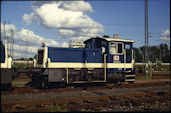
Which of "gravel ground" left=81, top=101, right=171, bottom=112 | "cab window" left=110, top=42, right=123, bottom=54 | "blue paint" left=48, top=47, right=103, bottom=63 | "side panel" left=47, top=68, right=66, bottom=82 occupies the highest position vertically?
"cab window" left=110, top=42, right=123, bottom=54

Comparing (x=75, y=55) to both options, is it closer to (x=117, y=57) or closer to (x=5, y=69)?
(x=117, y=57)

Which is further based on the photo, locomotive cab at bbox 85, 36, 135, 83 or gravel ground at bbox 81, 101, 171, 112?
locomotive cab at bbox 85, 36, 135, 83

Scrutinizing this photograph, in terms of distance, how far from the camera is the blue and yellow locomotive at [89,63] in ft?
38.5

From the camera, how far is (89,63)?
12953 millimetres

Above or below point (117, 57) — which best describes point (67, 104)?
below

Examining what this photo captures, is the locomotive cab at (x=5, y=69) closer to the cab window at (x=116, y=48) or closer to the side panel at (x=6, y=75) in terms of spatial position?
the side panel at (x=6, y=75)

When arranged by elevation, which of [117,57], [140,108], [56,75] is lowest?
[140,108]

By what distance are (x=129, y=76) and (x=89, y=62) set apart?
3406 mm

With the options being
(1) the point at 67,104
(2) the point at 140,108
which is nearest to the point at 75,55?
(1) the point at 67,104

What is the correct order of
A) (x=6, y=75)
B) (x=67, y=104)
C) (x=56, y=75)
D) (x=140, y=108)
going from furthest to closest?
1. (x=56, y=75)
2. (x=6, y=75)
3. (x=67, y=104)
4. (x=140, y=108)

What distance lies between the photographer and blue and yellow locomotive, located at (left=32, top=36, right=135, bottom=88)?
1173 cm

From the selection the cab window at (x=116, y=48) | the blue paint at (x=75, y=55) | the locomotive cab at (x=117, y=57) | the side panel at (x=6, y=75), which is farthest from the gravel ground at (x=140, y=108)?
the cab window at (x=116, y=48)

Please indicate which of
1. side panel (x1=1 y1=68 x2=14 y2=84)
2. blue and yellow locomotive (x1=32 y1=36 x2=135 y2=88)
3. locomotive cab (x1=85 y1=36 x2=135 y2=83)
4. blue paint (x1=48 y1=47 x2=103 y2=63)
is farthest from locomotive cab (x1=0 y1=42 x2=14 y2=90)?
locomotive cab (x1=85 y1=36 x2=135 y2=83)

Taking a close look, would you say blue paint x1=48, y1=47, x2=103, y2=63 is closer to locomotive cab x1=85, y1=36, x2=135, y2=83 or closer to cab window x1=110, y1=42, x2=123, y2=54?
locomotive cab x1=85, y1=36, x2=135, y2=83
